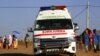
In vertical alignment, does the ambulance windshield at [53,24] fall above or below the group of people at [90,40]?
above

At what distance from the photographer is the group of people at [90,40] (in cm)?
2855

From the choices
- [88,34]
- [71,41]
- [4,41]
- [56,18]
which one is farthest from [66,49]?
[4,41]

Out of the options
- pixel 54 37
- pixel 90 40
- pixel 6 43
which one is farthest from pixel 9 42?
pixel 54 37

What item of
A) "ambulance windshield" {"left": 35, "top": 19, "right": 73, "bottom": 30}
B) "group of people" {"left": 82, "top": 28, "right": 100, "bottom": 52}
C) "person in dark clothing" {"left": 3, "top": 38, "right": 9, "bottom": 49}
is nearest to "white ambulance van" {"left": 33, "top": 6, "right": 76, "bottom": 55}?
"ambulance windshield" {"left": 35, "top": 19, "right": 73, "bottom": 30}

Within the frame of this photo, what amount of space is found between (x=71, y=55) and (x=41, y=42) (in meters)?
1.78

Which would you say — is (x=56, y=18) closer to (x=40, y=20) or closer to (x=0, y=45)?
(x=40, y=20)

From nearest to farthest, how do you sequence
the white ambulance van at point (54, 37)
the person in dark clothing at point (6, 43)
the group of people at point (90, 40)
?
the white ambulance van at point (54, 37), the group of people at point (90, 40), the person in dark clothing at point (6, 43)

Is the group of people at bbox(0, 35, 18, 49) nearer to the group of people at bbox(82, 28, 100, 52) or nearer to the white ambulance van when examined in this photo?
the group of people at bbox(82, 28, 100, 52)

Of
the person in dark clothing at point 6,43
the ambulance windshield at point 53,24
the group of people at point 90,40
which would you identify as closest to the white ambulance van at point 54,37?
the ambulance windshield at point 53,24

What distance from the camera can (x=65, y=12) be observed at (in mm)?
22656

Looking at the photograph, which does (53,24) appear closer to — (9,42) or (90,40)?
(90,40)

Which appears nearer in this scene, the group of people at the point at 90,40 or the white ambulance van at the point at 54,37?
the white ambulance van at the point at 54,37

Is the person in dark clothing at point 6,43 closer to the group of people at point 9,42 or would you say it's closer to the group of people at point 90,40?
the group of people at point 9,42

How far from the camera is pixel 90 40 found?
28578 millimetres
